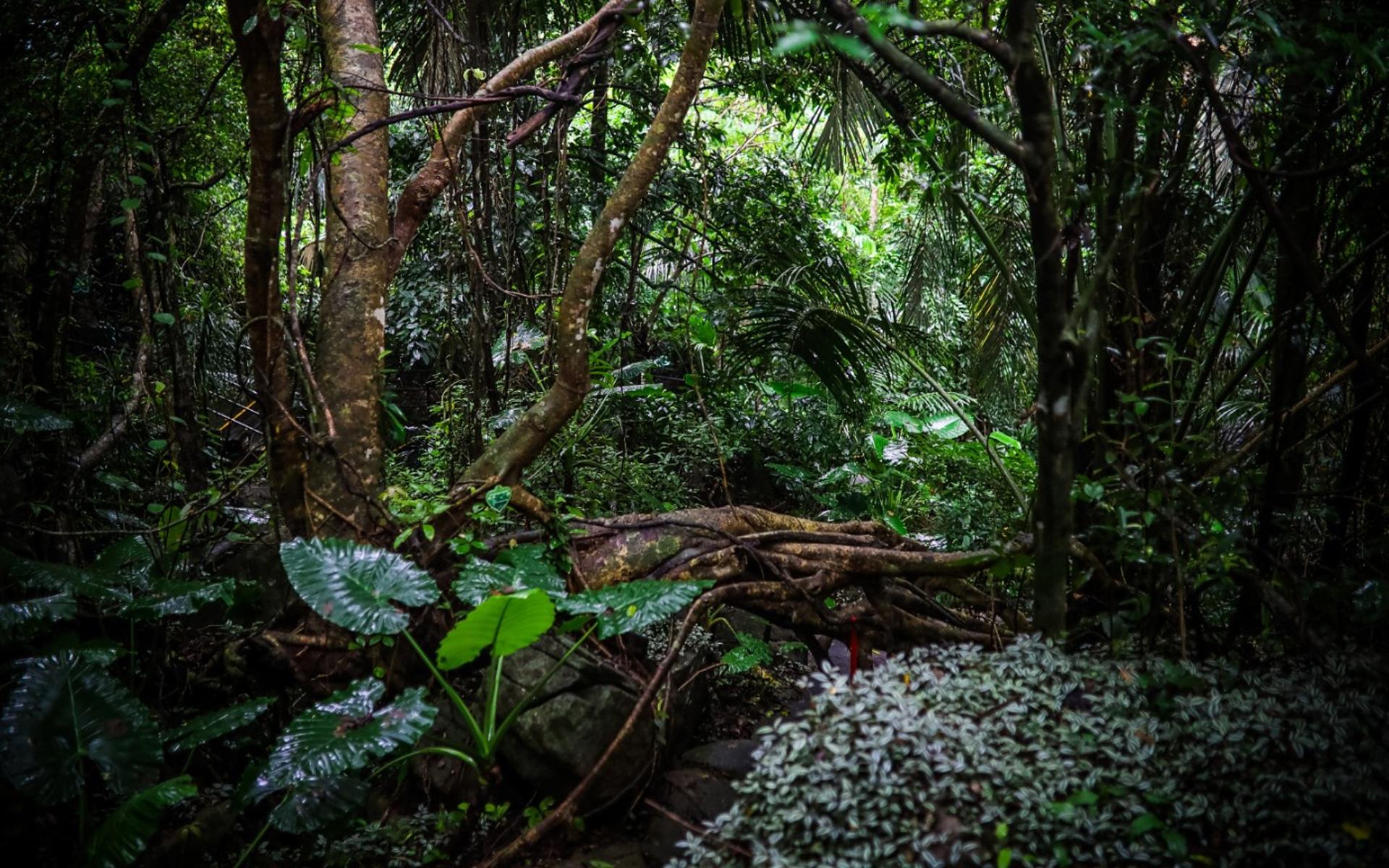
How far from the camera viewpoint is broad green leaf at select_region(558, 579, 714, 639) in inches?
96.9

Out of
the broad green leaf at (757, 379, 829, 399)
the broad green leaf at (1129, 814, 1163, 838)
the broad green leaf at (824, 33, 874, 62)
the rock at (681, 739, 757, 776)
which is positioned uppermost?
the broad green leaf at (824, 33, 874, 62)

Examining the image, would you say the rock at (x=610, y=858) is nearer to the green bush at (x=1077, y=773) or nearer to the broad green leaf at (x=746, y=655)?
the green bush at (x=1077, y=773)

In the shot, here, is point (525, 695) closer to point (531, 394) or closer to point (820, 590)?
point (820, 590)

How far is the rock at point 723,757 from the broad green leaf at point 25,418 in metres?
2.72

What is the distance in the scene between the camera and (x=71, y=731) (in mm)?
2389

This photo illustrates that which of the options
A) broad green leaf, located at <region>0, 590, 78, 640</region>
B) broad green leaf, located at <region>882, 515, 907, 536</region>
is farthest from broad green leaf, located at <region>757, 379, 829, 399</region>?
broad green leaf, located at <region>0, 590, 78, 640</region>

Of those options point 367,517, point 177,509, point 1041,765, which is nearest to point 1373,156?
point 1041,765

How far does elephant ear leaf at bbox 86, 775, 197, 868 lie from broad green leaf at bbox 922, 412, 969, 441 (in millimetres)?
6157

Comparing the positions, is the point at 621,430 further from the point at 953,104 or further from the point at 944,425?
the point at 953,104

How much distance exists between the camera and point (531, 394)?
181 inches

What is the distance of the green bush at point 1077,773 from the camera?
1.62 meters

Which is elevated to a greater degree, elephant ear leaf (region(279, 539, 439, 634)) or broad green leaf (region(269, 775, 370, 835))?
elephant ear leaf (region(279, 539, 439, 634))

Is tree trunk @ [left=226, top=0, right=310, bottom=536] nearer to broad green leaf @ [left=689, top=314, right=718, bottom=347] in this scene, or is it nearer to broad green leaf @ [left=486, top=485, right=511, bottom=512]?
broad green leaf @ [left=486, top=485, right=511, bottom=512]

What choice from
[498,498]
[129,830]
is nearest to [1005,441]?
[498,498]
